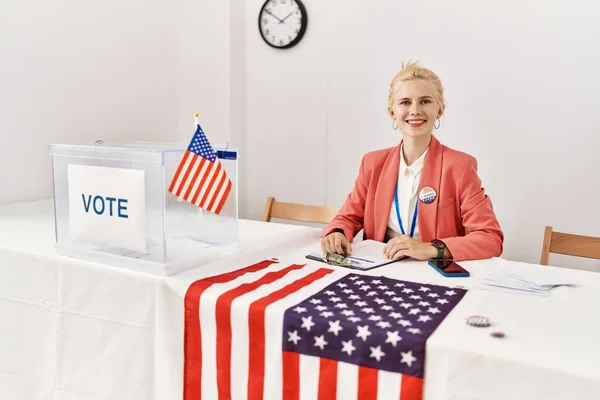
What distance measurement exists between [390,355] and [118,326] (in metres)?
0.76

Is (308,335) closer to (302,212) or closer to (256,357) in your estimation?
(256,357)

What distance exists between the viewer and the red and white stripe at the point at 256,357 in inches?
47.7

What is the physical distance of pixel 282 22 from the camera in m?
3.53

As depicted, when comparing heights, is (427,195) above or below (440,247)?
above

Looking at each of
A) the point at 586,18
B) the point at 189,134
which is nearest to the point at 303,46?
the point at 189,134

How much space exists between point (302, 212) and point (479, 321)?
157 centimetres

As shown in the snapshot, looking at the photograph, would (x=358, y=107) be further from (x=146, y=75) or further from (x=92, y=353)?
(x=92, y=353)

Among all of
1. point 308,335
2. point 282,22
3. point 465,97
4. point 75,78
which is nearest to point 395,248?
point 308,335

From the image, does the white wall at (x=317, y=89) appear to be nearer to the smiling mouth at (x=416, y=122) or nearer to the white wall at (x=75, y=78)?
the white wall at (x=75, y=78)

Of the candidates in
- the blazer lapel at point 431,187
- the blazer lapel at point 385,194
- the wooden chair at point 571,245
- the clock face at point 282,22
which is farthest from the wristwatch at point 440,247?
the clock face at point 282,22

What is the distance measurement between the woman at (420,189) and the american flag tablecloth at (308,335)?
0.42 m

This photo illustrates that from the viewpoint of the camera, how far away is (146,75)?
3.32 metres

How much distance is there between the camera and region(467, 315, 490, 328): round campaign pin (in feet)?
3.95

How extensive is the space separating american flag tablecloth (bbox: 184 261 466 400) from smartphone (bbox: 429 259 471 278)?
13 cm
